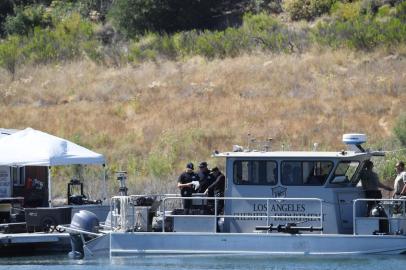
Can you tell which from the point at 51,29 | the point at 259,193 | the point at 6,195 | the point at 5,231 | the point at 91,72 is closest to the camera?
the point at 259,193

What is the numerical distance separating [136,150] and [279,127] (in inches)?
201

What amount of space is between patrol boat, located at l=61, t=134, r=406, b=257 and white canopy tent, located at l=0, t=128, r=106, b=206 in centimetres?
450

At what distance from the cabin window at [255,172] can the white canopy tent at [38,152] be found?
19.1 feet

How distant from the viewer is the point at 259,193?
2039 cm

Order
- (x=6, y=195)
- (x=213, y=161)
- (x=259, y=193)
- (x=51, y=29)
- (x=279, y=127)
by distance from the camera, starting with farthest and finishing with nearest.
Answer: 1. (x=51, y=29)
2. (x=279, y=127)
3. (x=213, y=161)
4. (x=6, y=195)
5. (x=259, y=193)

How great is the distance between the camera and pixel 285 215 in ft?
66.3

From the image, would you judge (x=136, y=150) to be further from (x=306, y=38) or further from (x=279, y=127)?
(x=306, y=38)

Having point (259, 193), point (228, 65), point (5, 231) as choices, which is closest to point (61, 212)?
point (5, 231)

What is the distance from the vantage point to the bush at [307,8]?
4778 centimetres

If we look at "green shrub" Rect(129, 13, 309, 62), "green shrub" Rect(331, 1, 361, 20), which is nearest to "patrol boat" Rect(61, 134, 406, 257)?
"green shrub" Rect(129, 13, 309, 62)

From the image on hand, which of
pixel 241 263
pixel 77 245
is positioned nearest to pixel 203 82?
pixel 77 245

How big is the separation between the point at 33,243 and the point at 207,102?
18467mm

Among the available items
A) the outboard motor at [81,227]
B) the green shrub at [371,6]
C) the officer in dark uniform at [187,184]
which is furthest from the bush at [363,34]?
the outboard motor at [81,227]

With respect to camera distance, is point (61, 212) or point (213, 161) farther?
point (213, 161)
